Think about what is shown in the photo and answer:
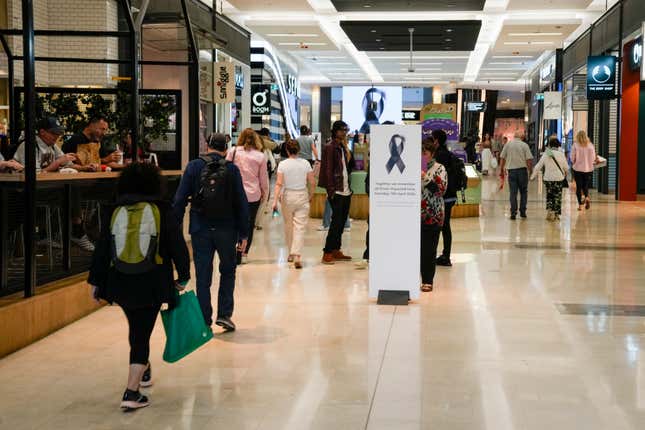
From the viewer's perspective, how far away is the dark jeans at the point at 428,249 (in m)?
8.34

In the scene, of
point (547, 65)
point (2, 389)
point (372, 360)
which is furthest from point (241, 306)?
point (547, 65)

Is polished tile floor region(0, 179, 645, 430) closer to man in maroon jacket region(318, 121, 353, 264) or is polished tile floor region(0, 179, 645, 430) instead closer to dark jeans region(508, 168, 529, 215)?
man in maroon jacket region(318, 121, 353, 264)

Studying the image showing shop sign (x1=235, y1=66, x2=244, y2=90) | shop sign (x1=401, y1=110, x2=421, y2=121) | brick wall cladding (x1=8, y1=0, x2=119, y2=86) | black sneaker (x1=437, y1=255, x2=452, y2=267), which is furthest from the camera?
shop sign (x1=401, y1=110, x2=421, y2=121)

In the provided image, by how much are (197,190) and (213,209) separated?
0.19m

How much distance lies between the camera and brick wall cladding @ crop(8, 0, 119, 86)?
14055mm

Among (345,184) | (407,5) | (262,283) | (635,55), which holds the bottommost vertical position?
(262,283)

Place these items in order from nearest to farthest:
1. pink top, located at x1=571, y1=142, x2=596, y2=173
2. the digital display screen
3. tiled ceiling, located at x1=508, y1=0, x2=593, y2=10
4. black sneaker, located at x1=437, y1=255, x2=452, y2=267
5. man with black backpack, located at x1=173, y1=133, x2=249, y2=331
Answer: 1. man with black backpack, located at x1=173, y1=133, x2=249, y2=331
2. black sneaker, located at x1=437, y1=255, x2=452, y2=267
3. pink top, located at x1=571, y1=142, x2=596, y2=173
4. tiled ceiling, located at x1=508, y1=0, x2=593, y2=10
5. the digital display screen

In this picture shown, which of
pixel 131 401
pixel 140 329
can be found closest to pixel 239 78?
pixel 140 329

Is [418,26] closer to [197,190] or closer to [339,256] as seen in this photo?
[339,256]

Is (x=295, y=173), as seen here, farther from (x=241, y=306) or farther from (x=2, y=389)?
(x=2, y=389)

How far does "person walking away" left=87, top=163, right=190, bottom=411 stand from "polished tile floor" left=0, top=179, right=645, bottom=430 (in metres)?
0.37

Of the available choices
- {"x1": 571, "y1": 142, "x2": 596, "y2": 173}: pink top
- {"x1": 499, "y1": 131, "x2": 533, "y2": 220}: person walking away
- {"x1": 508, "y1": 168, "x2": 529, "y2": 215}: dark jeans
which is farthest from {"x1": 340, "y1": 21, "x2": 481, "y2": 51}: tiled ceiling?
{"x1": 508, "y1": 168, "x2": 529, "y2": 215}: dark jeans

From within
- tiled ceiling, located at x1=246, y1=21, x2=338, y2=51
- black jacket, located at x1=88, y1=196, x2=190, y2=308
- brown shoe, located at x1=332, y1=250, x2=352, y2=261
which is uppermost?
tiled ceiling, located at x1=246, y1=21, x2=338, y2=51

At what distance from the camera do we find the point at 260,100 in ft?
99.6
